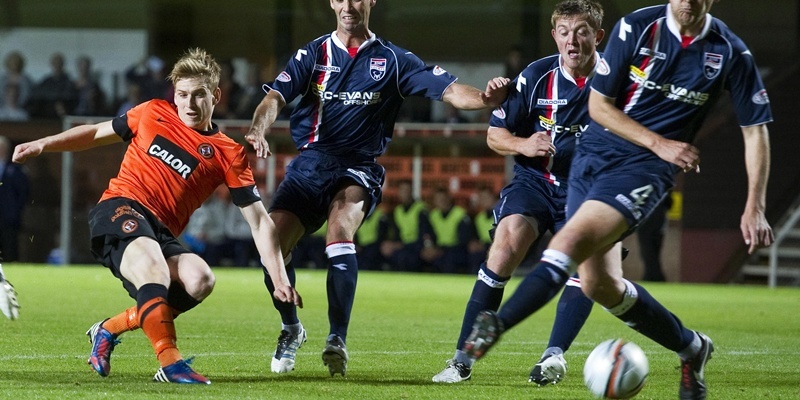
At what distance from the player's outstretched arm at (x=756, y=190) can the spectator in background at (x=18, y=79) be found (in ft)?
61.4

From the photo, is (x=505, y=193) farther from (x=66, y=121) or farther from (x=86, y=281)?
(x=66, y=121)

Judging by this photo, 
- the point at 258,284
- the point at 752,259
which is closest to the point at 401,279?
the point at 258,284

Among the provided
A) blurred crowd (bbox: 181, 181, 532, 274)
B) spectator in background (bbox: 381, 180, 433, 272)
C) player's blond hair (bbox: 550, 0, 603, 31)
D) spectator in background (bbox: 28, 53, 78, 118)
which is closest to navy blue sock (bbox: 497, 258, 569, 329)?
player's blond hair (bbox: 550, 0, 603, 31)

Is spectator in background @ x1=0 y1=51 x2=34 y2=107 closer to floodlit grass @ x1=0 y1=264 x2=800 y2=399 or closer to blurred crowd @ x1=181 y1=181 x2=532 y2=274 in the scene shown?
blurred crowd @ x1=181 y1=181 x2=532 y2=274

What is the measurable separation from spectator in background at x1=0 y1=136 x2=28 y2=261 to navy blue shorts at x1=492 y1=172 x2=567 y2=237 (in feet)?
44.1

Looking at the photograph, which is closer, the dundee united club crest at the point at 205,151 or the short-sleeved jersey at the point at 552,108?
the dundee united club crest at the point at 205,151

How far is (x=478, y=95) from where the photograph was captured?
6512 millimetres

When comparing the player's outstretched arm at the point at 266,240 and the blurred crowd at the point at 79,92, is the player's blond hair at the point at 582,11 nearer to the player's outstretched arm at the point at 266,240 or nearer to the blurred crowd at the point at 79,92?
the player's outstretched arm at the point at 266,240

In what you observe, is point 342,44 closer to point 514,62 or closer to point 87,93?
point 514,62

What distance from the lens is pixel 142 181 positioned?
6148 mm

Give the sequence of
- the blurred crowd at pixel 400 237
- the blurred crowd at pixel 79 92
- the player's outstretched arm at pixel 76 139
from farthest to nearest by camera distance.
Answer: the blurred crowd at pixel 79 92, the blurred crowd at pixel 400 237, the player's outstretched arm at pixel 76 139

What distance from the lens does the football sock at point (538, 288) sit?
4.91 m

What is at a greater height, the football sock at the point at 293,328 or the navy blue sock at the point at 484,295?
the navy blue sock at the point at 484,295

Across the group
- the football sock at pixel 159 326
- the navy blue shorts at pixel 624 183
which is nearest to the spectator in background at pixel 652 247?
the navy blue shorts at pixel 624 183
